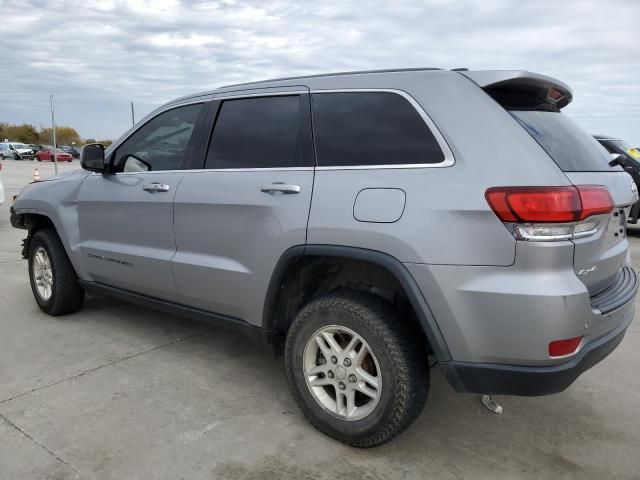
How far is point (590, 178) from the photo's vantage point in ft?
8.13

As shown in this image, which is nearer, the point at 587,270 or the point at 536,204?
the point at 536,204

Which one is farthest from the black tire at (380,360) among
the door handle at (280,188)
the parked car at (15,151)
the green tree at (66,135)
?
the green tree at (66,135)

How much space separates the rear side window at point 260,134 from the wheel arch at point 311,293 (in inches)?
19.7

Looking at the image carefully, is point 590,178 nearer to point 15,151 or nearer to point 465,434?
point 465,434

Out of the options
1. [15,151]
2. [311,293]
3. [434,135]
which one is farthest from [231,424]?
[15,151]

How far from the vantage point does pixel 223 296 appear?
329 centimetres

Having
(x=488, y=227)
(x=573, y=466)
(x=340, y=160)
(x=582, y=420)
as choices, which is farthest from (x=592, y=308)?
(x=340, y=160)

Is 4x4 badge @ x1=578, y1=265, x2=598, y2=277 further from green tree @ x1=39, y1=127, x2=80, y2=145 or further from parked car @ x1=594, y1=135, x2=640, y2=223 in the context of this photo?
green tree @ x1=39, y1=127, x2=80, y2=145

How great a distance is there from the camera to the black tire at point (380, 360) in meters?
2.51

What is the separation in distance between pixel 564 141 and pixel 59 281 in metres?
3.90

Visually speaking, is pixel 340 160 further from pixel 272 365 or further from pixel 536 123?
pixel 272 365

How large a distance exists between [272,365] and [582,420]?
6.37 ft

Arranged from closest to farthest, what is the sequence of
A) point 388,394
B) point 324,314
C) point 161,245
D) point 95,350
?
point 388,394 < point 324,314 < point 161,245 < point 95,350

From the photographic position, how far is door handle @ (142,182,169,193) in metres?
3.59
